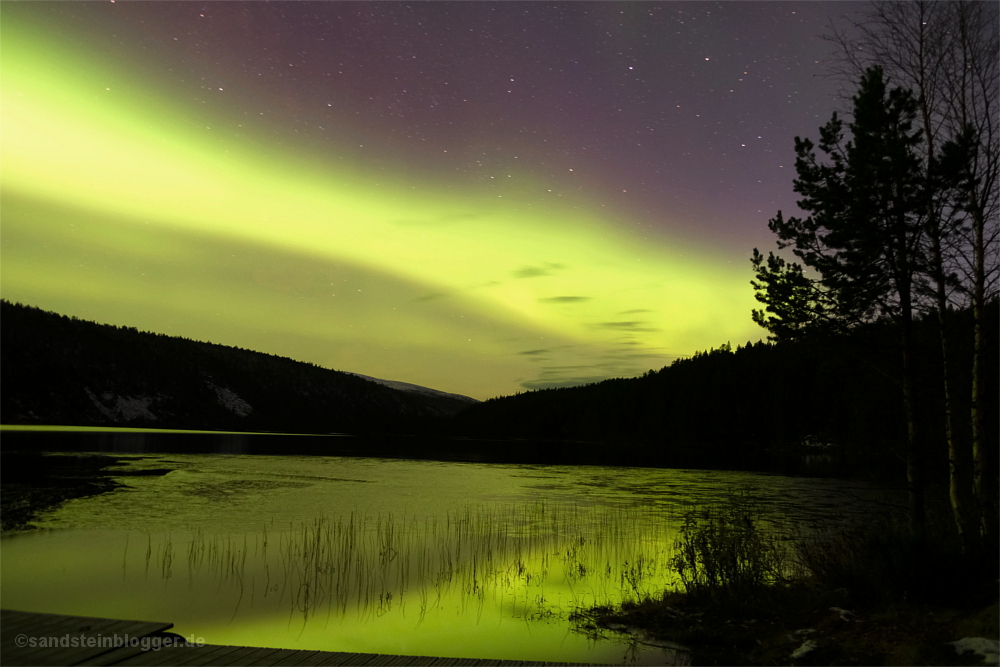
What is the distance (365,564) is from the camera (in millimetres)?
19922

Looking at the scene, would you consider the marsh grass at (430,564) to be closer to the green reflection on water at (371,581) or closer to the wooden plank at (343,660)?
the green reflection on water at (371,581)

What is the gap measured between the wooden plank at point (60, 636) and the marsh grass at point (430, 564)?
5985mm

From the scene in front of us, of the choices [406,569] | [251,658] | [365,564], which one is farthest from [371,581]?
[251,658]

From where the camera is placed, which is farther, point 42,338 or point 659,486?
point 42,338

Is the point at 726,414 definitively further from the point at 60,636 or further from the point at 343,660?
the point at 60,636

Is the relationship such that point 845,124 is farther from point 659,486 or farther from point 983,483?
point 659,486

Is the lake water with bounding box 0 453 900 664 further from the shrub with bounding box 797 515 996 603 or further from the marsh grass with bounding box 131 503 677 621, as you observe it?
the shrub with bounding box 797 515 996 603

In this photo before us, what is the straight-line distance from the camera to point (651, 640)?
42.0 feet

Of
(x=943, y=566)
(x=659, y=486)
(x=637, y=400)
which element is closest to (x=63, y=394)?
(x=637, y=400)

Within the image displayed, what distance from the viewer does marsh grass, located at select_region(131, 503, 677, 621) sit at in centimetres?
1650

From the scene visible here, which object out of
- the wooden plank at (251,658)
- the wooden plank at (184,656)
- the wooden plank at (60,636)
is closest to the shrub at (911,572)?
the wooden plank at (251,658)

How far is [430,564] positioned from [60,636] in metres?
12.3

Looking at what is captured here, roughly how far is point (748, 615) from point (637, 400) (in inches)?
6320

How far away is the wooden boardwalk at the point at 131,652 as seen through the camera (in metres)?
8.30
